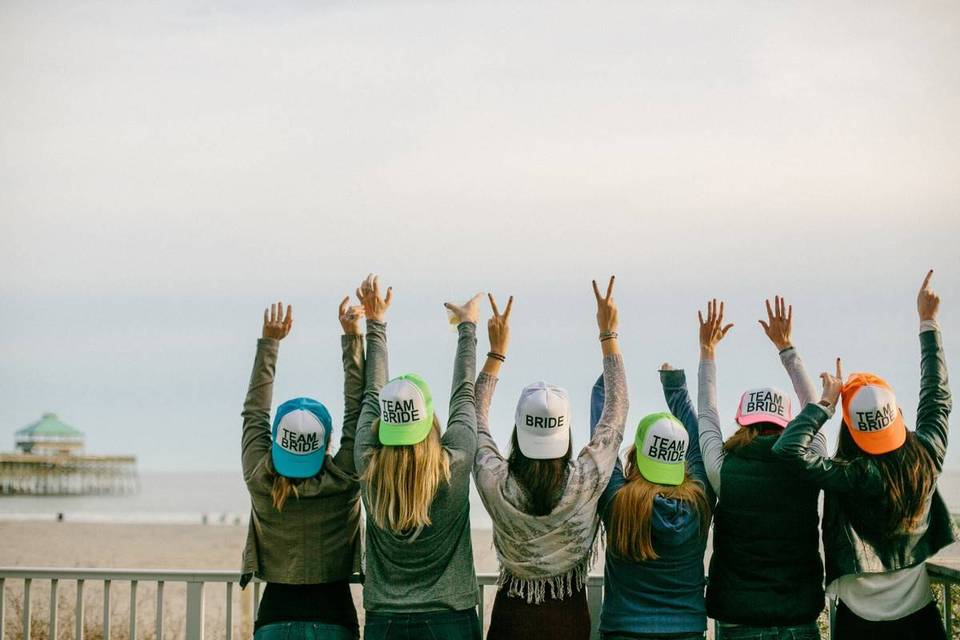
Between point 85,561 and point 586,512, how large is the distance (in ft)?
68.5

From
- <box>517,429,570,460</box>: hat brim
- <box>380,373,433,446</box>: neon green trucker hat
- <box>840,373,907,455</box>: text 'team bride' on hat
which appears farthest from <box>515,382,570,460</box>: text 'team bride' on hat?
<box>840,373,907,455</box>: text 'team bride' on hat

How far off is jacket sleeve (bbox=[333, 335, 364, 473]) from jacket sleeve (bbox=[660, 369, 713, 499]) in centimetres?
130

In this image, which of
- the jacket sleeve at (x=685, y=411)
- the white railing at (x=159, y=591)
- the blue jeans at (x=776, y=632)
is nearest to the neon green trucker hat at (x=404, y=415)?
the jacket sleeve at (x=685, y=411)

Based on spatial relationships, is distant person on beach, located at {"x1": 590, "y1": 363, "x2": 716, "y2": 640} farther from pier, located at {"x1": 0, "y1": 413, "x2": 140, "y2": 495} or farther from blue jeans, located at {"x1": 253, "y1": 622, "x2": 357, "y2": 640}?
pier, located at {"x1": 0, "y1": 413, "x2": 140, "y2": 495}

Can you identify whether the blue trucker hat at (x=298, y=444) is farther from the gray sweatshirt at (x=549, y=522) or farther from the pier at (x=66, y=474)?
Answer: the pier at (x=66, y=474)

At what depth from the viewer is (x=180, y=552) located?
26297 mm

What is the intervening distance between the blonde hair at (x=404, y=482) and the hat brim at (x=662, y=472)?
0.74 metres

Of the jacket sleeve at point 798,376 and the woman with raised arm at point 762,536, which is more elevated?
the jacket sleeve at point 798,376

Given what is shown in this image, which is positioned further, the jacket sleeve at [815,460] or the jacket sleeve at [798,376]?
the jacket sleeve at [798,376]

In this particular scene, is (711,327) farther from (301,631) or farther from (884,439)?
(301,631)

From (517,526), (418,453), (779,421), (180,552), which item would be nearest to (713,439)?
(779,421)

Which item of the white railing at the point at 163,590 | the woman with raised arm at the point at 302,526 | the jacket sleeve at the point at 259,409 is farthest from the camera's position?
the white railing at the point at 163,590

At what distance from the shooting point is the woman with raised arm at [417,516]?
4039 millimetres

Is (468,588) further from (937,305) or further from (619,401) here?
(937,305)
